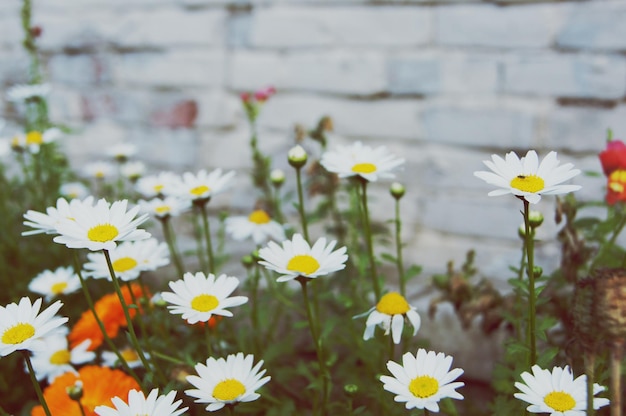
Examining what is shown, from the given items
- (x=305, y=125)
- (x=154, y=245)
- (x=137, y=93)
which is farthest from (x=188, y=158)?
(x=154, y=245)

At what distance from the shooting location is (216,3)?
6.14ft

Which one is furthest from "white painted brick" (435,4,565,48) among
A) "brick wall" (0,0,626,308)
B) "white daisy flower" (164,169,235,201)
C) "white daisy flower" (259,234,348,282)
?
"white daisy flower" (259,234,348,282)

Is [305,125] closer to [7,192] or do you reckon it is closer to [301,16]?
[301,16]

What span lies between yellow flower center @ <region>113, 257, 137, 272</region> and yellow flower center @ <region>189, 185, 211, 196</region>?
134 mm

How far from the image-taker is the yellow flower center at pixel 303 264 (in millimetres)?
896

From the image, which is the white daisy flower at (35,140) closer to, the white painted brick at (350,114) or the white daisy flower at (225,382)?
the white painted brick at (350,114)

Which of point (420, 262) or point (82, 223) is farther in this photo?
point (420, 262)

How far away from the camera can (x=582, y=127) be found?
154 centimetres

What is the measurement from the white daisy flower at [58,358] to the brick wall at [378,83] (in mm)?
849

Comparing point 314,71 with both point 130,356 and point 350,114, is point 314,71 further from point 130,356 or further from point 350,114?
point 130,356

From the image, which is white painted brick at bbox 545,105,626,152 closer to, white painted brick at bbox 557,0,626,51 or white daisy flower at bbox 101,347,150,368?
white painted brick at bbox 557,0,626,51

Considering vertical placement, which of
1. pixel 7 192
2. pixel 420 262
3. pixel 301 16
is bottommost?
pixel 420 262

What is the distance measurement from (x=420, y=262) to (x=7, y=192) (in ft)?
3.39

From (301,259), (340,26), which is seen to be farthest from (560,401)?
(340,26)
